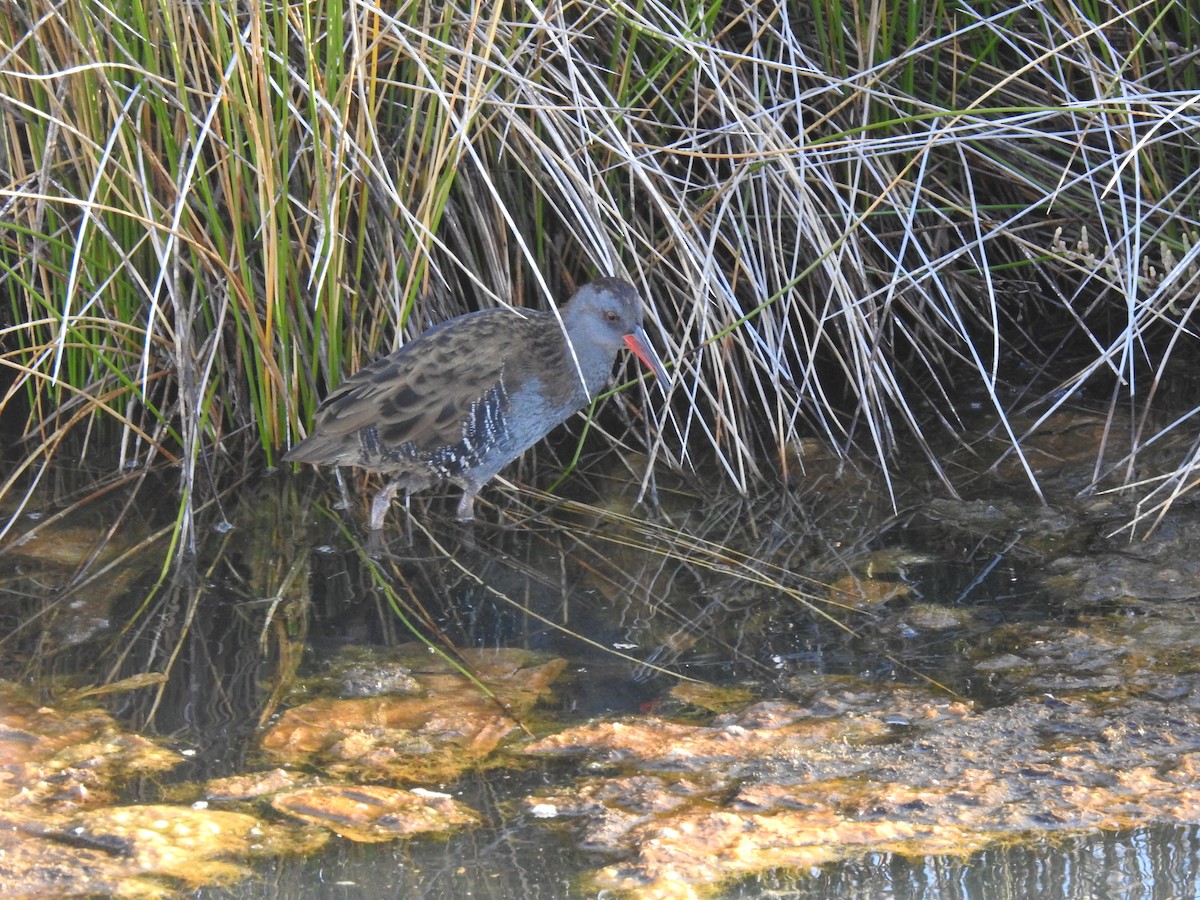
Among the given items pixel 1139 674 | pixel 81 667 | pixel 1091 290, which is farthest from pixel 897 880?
pixel 1091 290

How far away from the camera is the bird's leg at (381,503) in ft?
11.2

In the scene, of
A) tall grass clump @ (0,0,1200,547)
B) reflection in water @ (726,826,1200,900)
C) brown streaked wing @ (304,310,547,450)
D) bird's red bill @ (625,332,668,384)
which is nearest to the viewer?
reflection in water @ (726,826,1200,900)

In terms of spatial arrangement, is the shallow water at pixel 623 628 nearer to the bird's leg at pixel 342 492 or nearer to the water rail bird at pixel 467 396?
the bird's leg at pixel 342 492

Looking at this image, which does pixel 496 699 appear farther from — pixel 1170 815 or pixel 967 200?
pixel 967 200

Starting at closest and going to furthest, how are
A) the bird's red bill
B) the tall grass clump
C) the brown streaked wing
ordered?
the tall grass clump
the brown streaked wing
the bird's red bill

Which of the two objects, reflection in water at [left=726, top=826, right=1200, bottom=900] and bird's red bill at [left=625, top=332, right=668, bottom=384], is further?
bird's red bill at [left=625, top=332, right=668, bottom=384]

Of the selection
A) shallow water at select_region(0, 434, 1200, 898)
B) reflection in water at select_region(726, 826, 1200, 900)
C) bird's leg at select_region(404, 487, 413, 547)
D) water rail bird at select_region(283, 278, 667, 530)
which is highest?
water rail bird at select_region(283, 278, 667, 530)

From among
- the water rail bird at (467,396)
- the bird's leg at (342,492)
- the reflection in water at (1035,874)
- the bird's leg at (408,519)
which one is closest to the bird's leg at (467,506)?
the water rail bird at (467,396)

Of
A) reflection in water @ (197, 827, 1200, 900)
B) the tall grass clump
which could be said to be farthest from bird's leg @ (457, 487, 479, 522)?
reflection in water @ (197, 827, 1200, 900)

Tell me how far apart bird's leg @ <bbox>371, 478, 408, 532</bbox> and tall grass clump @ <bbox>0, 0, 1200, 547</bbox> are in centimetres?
28

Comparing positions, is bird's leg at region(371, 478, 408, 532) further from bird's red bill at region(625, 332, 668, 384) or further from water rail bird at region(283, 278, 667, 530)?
bird's red bill at region(625, 332, 668, 384)

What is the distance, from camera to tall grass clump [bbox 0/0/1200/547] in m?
3.15

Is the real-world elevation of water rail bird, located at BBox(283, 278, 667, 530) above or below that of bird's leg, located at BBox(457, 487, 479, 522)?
above

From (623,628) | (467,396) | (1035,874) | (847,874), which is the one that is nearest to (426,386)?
(467,396)
